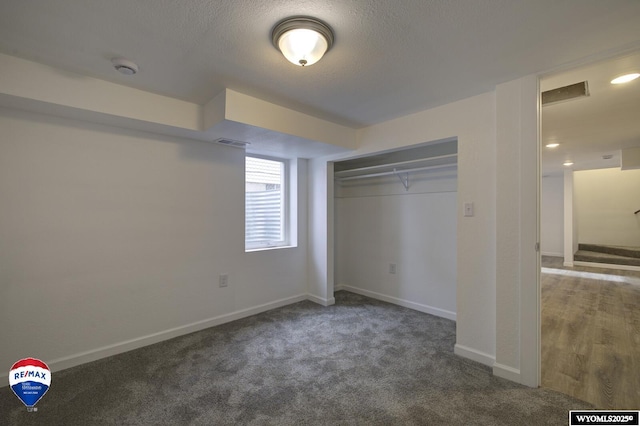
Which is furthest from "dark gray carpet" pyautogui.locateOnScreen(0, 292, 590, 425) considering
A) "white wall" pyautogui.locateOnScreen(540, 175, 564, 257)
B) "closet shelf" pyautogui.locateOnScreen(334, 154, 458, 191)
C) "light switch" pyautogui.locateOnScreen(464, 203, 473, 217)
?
"white wall" pyautogui.locateOnScreen(540, 175, 564, 257)

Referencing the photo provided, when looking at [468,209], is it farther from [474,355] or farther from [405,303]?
[405,303]

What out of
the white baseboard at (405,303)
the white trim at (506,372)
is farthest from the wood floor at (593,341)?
the white baseboard at (405,303)

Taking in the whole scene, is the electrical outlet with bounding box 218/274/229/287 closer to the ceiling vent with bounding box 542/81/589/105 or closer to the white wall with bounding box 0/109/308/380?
the white wall with bounding box 0/109/308/380

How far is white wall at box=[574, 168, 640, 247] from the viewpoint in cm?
686

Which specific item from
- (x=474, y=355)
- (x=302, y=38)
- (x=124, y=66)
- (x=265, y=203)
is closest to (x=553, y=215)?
(x=474, y=355)

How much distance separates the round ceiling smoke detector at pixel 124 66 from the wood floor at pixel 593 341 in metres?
3.63

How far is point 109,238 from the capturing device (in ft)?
8.08

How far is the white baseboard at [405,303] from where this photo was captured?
3.29 meters

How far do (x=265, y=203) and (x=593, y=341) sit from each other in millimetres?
3779

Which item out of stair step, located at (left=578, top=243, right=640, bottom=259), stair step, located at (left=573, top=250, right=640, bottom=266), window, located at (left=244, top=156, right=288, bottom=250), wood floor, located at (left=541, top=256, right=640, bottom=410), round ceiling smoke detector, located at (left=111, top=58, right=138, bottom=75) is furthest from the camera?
stair step, located at (left=578, top=243, right=640, bottom=259)

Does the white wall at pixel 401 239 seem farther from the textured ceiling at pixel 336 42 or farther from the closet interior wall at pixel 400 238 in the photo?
the textured ceiling at pixel 336 42

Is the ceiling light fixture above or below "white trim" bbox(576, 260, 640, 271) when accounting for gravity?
above

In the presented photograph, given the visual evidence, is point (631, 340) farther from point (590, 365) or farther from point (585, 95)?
point (585, 95)

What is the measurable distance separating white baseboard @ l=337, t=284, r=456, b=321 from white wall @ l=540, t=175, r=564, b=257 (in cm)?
644
